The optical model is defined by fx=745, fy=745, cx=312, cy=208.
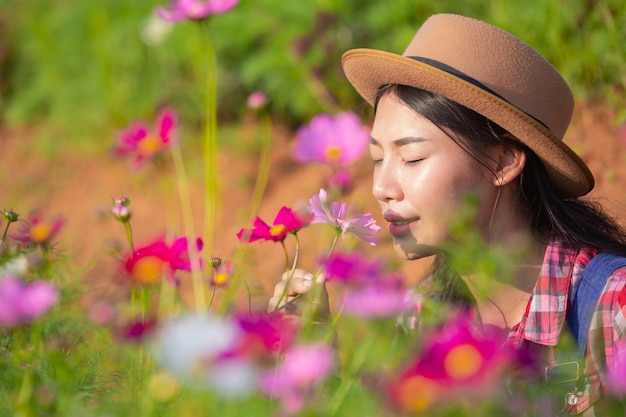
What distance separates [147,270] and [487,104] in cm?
78

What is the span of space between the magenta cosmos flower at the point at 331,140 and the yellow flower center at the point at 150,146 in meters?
0.31

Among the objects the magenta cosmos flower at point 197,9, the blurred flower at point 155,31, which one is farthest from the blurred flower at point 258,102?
the blurred flower at point 155,31

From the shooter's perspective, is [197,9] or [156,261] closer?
[156,261]

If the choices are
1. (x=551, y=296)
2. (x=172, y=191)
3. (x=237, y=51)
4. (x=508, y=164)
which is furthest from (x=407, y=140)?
(x=237, y=51)

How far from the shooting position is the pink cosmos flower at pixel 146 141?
4.42 ft

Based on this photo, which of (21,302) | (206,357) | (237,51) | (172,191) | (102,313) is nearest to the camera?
(206,357)

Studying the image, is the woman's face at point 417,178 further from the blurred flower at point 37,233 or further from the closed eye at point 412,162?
the blurred flower at point 37,233

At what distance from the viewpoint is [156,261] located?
841 millimetres

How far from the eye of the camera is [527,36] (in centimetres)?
286

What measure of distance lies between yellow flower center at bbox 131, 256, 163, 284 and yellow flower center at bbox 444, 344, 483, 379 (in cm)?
35

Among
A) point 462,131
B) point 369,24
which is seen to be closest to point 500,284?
point 462,131

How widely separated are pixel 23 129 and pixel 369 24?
3.62 metres

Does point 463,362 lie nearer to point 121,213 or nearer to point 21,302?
point 21,302

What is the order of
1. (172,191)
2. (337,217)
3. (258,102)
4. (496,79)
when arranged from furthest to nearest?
(172,191)
(258,102)
(496,79)
(337,217)
